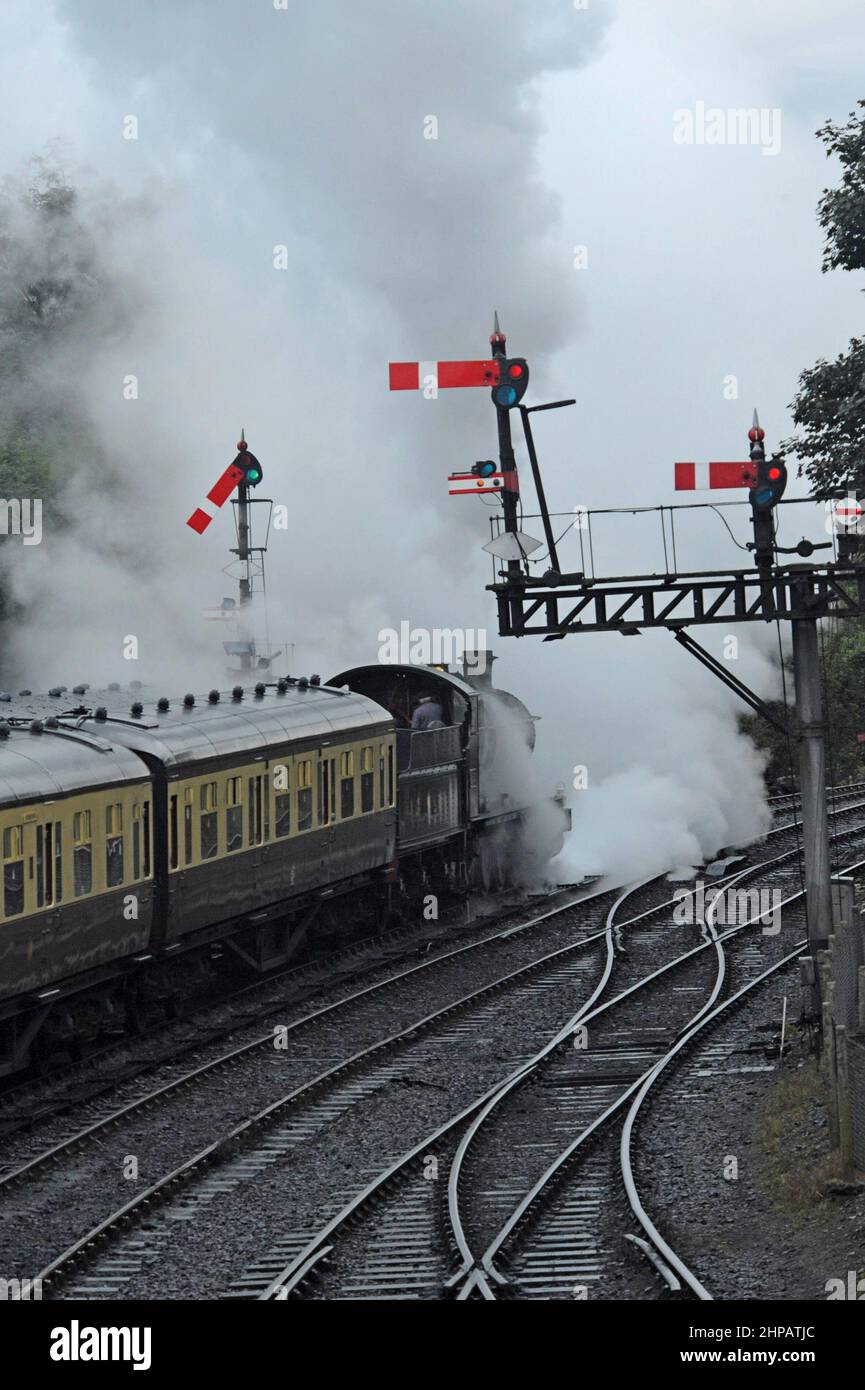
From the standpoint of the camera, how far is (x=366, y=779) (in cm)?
2364

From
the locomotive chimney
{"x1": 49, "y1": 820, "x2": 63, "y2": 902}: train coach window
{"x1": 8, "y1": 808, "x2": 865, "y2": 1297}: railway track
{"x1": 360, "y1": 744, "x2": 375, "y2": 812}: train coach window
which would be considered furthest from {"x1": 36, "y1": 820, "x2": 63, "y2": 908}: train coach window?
the locomotive chimney

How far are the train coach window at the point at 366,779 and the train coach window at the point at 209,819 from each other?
4412 millimetres

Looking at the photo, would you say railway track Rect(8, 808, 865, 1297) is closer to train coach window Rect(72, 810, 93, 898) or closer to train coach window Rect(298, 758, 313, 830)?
train coach window Rect(72, 810, 93, 898)

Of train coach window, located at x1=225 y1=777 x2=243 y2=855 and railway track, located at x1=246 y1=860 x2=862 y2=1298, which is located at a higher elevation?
train coach window, located at x1=225 y1=777 x2=243 y2=855

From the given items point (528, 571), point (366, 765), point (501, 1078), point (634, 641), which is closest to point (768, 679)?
point (634, 641)

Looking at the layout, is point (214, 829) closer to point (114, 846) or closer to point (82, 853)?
point (114, 846)

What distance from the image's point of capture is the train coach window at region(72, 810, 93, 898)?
16.1 metres

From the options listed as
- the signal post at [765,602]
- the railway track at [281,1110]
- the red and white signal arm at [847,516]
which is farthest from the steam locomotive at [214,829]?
the red and white signal arm at [847,516]

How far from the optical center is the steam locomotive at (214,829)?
1570 cm

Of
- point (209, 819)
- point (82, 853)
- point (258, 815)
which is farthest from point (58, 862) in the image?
point (258, 815)

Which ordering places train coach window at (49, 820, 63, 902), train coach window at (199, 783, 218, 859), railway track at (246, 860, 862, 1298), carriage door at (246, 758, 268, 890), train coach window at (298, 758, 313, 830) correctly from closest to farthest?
railway track at (246, 860, 862, 1298) < train coach window at (49, 820, 63, 902) < train coach window at (199, 783, 218, 859) < carriage door at (246, 758, 268, 890) < train coach window at (298, 758, 313, 830)

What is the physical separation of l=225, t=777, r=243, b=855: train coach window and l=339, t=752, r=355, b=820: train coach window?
3.01 metres

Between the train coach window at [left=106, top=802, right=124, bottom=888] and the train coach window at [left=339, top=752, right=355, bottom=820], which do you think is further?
the train coach window at [left=339, top=752, right=355, bottom=820]

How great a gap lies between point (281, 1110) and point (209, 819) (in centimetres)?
427
